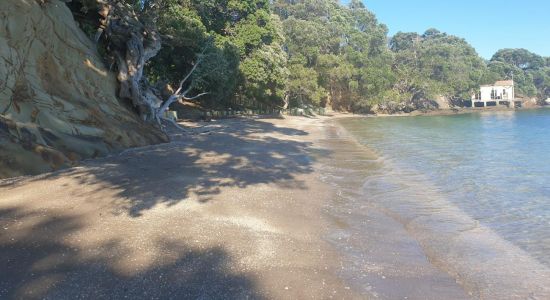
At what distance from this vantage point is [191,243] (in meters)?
5.25

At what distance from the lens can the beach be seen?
425 cm

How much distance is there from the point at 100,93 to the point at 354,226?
38.8 feet

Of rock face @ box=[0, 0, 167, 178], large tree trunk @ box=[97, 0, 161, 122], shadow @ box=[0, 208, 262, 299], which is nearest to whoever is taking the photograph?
shadow @ box=[0, 208, 262, 299]

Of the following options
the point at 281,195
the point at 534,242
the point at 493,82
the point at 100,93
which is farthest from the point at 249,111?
the point at 493,82

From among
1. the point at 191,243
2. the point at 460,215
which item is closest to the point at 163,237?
the point at 191,243

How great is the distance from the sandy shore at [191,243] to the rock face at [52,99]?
1310 mm

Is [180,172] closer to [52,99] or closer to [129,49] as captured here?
[52,99]

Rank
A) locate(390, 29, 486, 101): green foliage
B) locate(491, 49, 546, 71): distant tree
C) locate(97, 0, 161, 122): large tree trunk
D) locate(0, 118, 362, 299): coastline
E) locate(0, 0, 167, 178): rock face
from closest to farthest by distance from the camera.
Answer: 1. locate(0, 118, 362, 299): coastline
2. locate(0, 0, 167, 178): rock face
3. locate(97, 0, 161, 122): large tree trunk
4. locate(390, 29, 486, 101): green foliage
5. locate(491, 49, 546, 71): distant tree

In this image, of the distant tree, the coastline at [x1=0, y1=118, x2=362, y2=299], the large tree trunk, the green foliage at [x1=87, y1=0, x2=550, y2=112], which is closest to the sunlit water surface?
the coastline at [x1=0, y1=118, x2=362, y2=299]

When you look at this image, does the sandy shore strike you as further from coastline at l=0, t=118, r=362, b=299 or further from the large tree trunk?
the large tree trunk

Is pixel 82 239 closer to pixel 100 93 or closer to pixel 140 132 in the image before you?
pixel 140 132

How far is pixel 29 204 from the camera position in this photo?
6.37 meters

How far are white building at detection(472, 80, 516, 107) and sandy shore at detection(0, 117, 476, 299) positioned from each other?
97.3m

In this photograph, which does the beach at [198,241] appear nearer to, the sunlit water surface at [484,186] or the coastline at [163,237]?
the coastline at [163,237]
